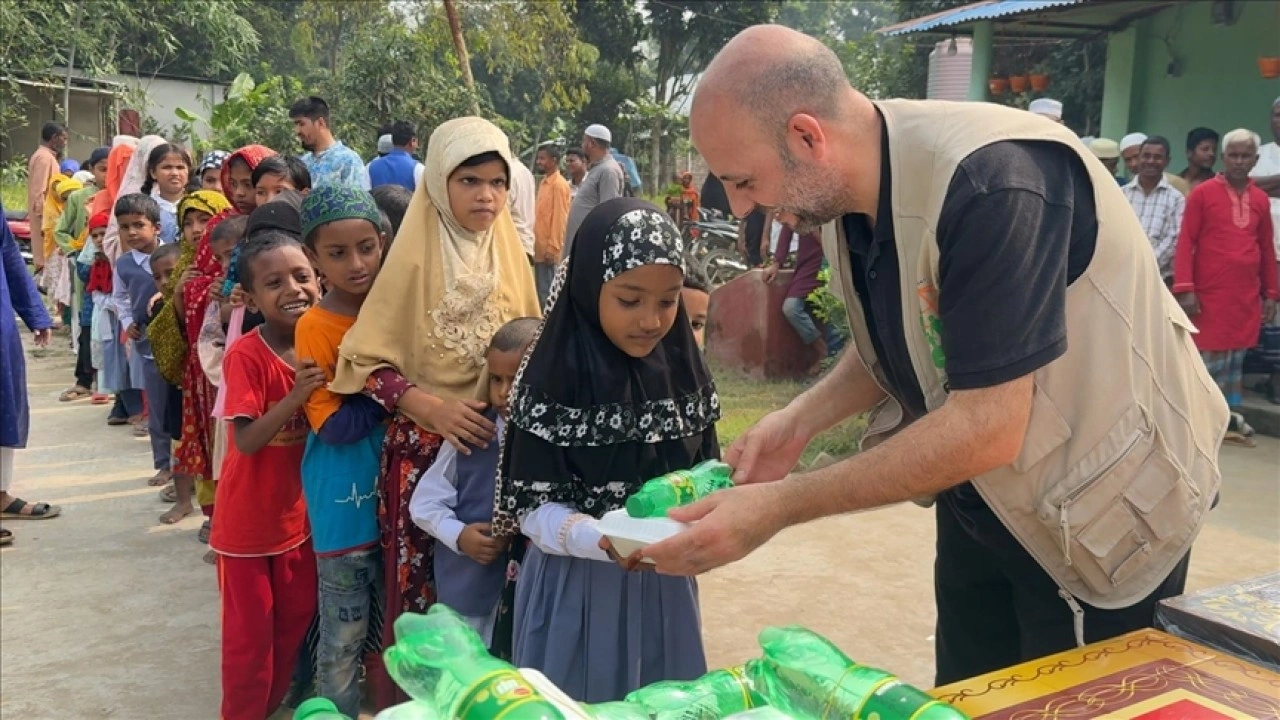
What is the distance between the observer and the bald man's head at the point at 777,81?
1759 millimetres

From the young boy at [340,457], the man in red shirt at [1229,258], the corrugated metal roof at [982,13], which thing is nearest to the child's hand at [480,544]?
the young boy at [340,457]

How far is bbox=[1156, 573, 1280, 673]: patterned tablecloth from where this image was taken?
5.22 feet

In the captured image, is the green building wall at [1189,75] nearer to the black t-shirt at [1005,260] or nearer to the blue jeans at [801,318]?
the blue jeans at [801,318]

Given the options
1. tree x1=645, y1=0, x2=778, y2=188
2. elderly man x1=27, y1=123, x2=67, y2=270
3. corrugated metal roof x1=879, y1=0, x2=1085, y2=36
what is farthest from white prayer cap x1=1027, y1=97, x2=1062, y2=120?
tree x1=645, y1=0, x2=778, y2=188

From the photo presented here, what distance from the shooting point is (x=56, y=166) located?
402 inches

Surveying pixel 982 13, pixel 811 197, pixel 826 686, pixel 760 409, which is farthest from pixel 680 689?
pixel 982 13

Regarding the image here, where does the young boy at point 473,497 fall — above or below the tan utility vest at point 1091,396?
below

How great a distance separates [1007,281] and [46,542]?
4.93 metres

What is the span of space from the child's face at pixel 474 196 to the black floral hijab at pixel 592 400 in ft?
2.47

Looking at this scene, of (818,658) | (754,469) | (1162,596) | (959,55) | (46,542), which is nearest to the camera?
(818,658)

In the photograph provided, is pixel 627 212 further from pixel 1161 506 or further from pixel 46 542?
pixel 46 542

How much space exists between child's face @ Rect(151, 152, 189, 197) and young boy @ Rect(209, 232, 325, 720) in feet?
11.0

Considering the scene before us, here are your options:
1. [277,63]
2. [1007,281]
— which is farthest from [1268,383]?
[277,63]

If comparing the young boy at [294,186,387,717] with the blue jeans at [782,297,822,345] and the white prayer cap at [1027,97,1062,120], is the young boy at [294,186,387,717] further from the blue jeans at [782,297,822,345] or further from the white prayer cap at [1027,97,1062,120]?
the white prayer cap at [1027,97,1062,120]
